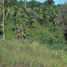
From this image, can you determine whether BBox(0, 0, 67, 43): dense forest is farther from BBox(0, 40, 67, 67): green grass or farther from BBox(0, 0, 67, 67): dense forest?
BBox(0, 40, 67, 67): green grass

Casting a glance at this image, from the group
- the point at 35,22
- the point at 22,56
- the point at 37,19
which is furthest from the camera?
the point at 37,19

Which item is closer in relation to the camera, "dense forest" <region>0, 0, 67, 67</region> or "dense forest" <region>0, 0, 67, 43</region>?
"dense forest" <region>0, 0, 67, 67</region>

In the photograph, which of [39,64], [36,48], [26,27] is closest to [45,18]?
[26,27]

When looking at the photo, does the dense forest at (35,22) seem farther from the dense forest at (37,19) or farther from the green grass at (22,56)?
the green grass at (22,56)

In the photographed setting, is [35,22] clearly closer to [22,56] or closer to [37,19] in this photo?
[37,19]

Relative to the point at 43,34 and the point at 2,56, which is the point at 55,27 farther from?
the point at 2,56

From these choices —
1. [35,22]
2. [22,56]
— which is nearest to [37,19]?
[35,22]

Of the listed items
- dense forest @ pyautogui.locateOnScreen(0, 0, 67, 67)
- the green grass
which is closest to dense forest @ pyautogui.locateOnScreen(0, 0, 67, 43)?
dense forest @ pyautogui.locateOnScreen(0, 0, 67, 67)

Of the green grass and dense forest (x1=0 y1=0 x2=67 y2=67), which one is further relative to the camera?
dense forest (x1=0 y1=0 x2=67 y2=67)

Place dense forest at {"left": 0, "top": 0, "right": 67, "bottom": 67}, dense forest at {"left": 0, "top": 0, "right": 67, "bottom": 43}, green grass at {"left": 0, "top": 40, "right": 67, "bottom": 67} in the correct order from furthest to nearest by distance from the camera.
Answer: dense forest at {"left": 0, "top": 0, "right": 67, "bottom": 43} → dense forest at {"left": 0, "top": 0, "right": 67, "bottom": 67} → green grass at {"left": 0, "top": 40, "right": 67, "bottom": 67}

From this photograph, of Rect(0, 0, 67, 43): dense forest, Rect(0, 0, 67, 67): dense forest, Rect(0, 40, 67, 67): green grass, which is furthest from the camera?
Rect(0, 0, 67, 43): dense forest

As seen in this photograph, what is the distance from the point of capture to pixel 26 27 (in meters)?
24.4

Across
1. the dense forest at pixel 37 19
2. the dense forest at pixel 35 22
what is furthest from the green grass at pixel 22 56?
the dense forest at pixel 37 19

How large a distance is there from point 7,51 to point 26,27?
18.1 metres
